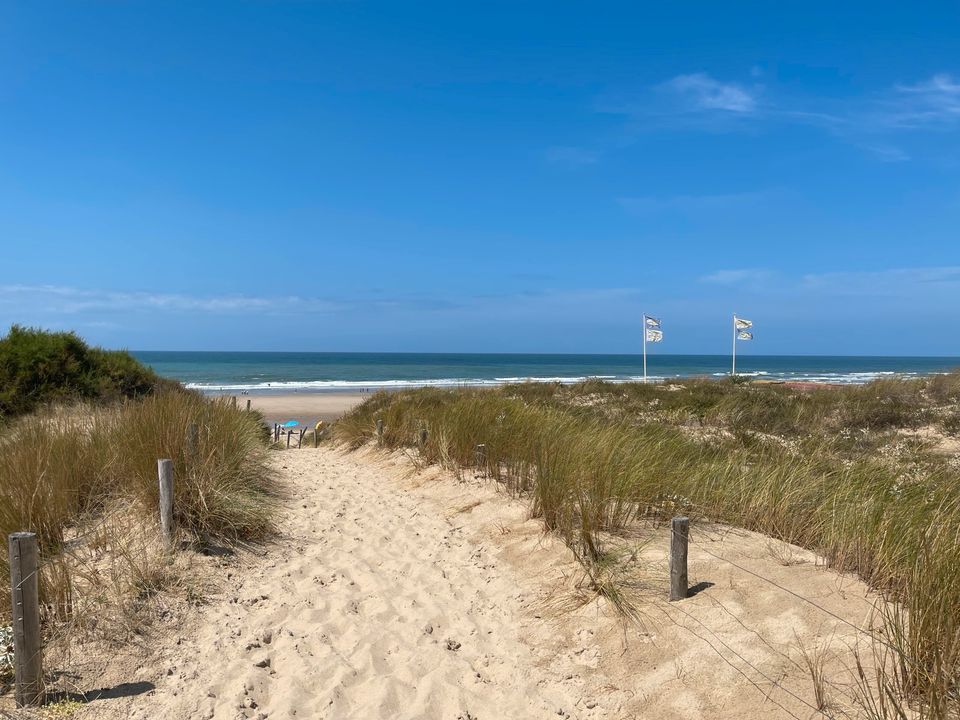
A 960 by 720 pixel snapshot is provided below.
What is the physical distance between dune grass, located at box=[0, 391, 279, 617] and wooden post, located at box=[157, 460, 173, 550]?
193mm

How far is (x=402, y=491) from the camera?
9758 mm

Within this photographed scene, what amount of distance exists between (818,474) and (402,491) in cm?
568

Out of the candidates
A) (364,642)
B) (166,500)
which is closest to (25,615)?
(166,500)

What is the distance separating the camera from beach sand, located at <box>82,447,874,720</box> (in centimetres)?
370

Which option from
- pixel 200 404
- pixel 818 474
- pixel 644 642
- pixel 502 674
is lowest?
pixel 502 674

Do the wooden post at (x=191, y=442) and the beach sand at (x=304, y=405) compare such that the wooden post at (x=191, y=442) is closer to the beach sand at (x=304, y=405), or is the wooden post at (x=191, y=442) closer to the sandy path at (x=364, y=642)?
the sandy path at (x=364, y=642)

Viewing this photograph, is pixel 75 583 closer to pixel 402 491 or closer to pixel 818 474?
pixel 402 491

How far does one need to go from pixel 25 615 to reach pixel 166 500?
200cm

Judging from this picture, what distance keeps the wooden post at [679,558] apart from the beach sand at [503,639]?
0.09 meters

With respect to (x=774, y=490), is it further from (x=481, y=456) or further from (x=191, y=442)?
(x=191, y=442)

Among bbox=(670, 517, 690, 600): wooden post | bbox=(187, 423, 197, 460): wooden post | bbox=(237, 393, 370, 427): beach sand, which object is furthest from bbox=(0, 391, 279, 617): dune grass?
bbox=(237, 393, 370, 427): beach sand

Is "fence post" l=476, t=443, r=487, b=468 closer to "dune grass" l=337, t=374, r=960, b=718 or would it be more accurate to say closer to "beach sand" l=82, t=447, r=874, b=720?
"dune grass" l=337, t=374, r=960, b=718

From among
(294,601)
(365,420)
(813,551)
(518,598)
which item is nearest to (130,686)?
(294,601)

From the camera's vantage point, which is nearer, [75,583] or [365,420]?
[75,583]
